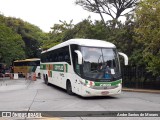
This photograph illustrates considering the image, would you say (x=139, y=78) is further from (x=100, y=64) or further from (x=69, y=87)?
(x=100, y=64)

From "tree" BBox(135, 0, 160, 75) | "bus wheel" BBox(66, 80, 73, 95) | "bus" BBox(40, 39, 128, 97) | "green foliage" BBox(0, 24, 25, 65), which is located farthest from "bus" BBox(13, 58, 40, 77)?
"bus" BBox(40, 39, 128, 97)

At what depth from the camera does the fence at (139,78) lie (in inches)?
927

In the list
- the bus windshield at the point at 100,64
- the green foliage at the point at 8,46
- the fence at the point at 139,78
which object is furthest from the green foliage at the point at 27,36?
the bus windshield at the point at 100,64

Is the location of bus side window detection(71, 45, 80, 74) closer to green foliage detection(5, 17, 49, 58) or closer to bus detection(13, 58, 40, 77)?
bus detection(13, 58, 40, 77)

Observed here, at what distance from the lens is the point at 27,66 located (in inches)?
1921

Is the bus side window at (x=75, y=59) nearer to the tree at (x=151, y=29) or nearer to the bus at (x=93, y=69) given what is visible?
the bus at (x=93, y=69)

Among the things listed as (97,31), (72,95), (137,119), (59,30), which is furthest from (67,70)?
(59,30)

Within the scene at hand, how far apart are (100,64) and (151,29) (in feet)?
25.3

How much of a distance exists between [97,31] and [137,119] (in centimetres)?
2270

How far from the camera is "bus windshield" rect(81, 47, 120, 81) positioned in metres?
15.1

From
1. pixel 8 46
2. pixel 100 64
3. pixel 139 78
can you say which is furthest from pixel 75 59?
pixel 8 46

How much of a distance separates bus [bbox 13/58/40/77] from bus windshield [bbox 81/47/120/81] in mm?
30548

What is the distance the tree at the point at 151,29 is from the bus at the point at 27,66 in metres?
26.4

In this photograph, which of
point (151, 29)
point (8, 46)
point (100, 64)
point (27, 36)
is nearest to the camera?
point (100, 64)
